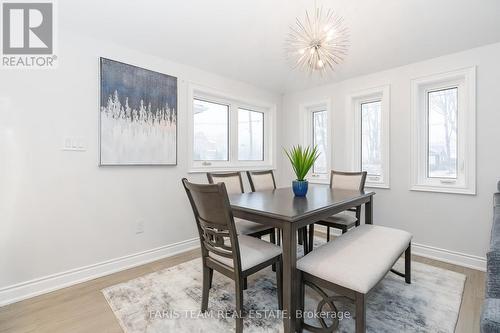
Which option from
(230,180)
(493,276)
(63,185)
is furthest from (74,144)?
(493,276)

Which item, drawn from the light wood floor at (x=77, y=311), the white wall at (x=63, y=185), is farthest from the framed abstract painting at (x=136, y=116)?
the light wood floor at (x=77, y=311)

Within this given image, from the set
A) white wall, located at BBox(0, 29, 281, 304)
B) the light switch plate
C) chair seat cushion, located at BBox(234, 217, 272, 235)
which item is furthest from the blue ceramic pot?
the light switch plate

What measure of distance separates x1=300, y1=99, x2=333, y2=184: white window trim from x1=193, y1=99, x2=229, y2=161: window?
131 cm

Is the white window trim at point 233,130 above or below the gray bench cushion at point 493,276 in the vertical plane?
above

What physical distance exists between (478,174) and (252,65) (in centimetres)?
272

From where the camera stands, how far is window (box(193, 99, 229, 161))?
10.3 feet

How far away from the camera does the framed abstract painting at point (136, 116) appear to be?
7.47 ft

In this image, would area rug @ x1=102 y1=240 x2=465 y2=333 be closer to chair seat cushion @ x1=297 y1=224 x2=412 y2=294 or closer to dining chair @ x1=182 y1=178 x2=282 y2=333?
dining chair @ x1=182 y1=178 x2=282 y2=333

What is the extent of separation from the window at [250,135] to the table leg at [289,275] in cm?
237

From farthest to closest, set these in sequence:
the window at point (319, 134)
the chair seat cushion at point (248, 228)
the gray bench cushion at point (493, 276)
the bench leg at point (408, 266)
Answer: the window at point (319, 134)
the chair seat cushion at point (248, 228)
the bench leg at point (408, 266)
the gray bench cushion at point (493, 276)

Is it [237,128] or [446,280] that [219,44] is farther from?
[446,280]

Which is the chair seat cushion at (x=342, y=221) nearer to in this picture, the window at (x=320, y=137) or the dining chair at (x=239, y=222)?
the dining chair at (x=239, y=222)

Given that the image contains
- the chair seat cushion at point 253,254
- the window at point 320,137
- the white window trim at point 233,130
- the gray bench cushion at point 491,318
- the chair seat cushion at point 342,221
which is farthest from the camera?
the window at point 320,137

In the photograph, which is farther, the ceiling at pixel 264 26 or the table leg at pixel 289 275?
the ceiling at pixel 264 26
